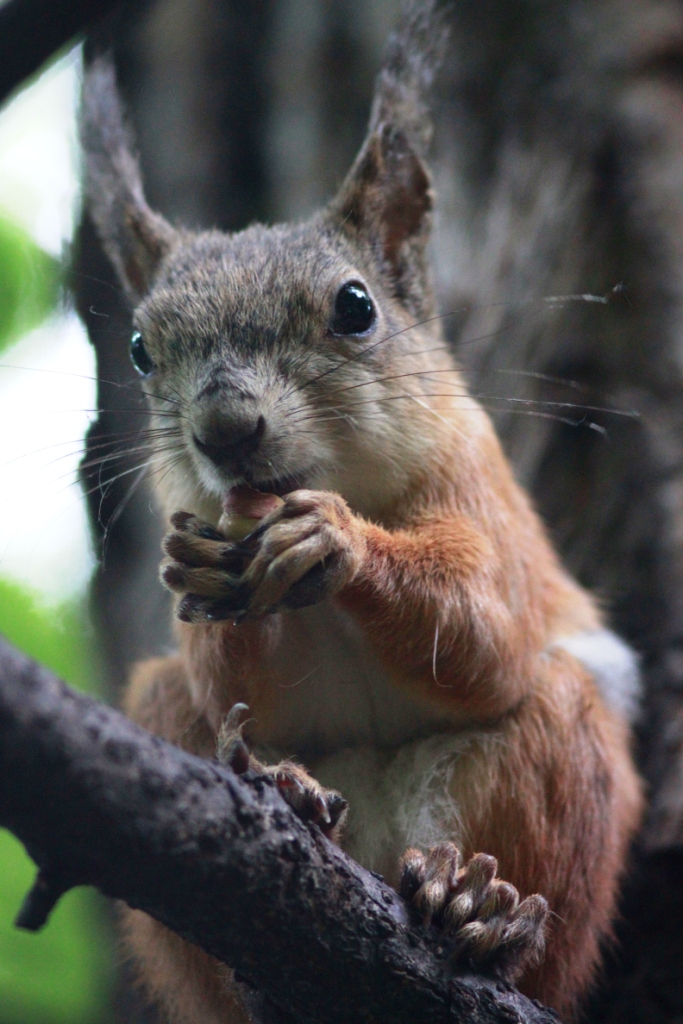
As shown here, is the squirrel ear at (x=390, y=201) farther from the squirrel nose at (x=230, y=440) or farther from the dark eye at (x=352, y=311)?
the squirrel nose at (x=230, y=440)

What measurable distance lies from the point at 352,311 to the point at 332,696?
3.37 ft

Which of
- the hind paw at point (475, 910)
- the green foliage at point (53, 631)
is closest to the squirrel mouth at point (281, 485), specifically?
the green foliage at point (53, 631)

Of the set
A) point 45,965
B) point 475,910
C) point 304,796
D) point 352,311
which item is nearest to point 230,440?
point 352,311

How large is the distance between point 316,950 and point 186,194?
379 cm

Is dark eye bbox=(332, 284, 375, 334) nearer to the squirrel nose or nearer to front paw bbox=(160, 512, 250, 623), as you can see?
the squirrel nose

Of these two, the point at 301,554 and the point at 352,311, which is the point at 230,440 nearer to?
the point at 301,554

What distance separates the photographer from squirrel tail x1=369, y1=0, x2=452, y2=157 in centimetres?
283

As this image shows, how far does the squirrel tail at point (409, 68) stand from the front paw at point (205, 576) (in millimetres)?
1541

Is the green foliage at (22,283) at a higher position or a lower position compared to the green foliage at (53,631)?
higher

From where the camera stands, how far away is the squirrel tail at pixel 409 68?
283 centimetres

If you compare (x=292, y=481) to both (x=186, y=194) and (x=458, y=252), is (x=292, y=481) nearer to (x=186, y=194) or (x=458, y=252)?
(x=458, y=252)

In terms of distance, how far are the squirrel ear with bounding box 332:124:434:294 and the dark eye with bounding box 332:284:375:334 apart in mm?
404

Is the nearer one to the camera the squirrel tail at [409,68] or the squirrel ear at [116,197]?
the squirrel tail at [409,68]

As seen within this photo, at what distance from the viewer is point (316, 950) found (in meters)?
1.67
